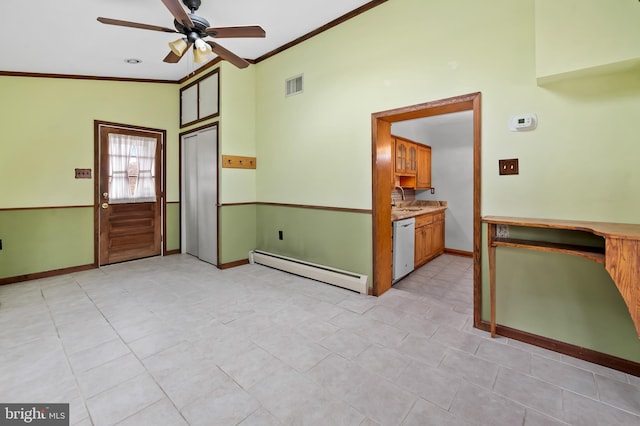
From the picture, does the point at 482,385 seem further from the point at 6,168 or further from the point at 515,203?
the point at 6,168

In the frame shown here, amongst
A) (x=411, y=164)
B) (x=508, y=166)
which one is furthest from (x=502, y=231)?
(x=411, y=164)

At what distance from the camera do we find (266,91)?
459cm

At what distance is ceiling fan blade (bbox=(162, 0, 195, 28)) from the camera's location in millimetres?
2191

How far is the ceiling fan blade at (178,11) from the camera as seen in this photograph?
2191mm

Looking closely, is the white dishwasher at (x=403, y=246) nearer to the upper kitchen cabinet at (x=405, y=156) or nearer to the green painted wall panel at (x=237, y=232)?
the upper kitchen cabinet at (x=405, y=156)

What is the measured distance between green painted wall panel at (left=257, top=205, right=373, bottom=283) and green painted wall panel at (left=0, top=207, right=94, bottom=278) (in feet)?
8.77

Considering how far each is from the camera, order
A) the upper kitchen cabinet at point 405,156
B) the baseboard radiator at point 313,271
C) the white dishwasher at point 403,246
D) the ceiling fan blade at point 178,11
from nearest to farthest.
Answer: the ceiling fan blade at point 178,11, the baseboard radiator at point 313,271, the white dishwasher at point 403,246, the upper kitchen cabinet at point 405,156

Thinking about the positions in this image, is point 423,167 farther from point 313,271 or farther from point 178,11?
point 178,11

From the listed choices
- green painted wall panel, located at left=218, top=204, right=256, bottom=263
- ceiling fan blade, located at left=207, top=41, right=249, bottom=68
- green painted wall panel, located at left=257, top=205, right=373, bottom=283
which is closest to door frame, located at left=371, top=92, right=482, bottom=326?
green painted wall panel, located at left=257, top=205, right=373, bottom=283

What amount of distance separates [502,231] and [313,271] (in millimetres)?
2269

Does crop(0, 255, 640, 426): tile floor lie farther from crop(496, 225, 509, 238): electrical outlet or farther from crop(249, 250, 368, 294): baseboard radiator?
crop(496, 225, 509, 238): electrical outlet

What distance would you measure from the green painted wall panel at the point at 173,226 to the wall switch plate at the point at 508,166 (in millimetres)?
5216

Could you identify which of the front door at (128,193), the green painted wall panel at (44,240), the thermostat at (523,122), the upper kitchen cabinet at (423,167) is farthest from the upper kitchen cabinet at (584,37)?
the green painted wall panel at (44,240)

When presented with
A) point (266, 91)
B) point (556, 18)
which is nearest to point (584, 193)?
point (556, 18)
